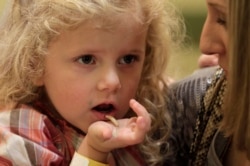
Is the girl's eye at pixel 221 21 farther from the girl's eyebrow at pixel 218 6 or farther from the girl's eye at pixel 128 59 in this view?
the girl's eye at pixel 128 59

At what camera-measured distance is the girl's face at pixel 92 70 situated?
3.32 ft

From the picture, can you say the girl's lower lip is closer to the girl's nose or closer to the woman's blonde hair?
the girl's nose

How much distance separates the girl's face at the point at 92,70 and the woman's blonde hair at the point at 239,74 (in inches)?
7.9

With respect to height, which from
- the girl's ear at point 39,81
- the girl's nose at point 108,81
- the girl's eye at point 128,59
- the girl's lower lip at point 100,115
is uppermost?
the girl's eye at point 128,59

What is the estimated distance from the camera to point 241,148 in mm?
1001

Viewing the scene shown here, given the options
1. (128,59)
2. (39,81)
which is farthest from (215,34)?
(39,81)

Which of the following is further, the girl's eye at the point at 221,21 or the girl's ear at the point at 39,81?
the girl's ear at the point at 39,81

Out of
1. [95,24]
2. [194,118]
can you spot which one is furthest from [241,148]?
[95,24]

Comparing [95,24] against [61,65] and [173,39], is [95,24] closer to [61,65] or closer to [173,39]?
[61,65]

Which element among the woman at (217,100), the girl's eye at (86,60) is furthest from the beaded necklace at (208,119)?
the girl's eye at (86,60)

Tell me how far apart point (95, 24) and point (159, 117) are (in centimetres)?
28

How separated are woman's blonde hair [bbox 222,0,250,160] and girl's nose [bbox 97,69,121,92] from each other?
0.20 meters

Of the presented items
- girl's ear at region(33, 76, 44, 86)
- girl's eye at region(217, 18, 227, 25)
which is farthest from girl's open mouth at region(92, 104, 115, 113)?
girl's eye at region(217, 18, 227, 25)

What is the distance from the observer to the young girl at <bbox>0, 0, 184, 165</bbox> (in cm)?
100
